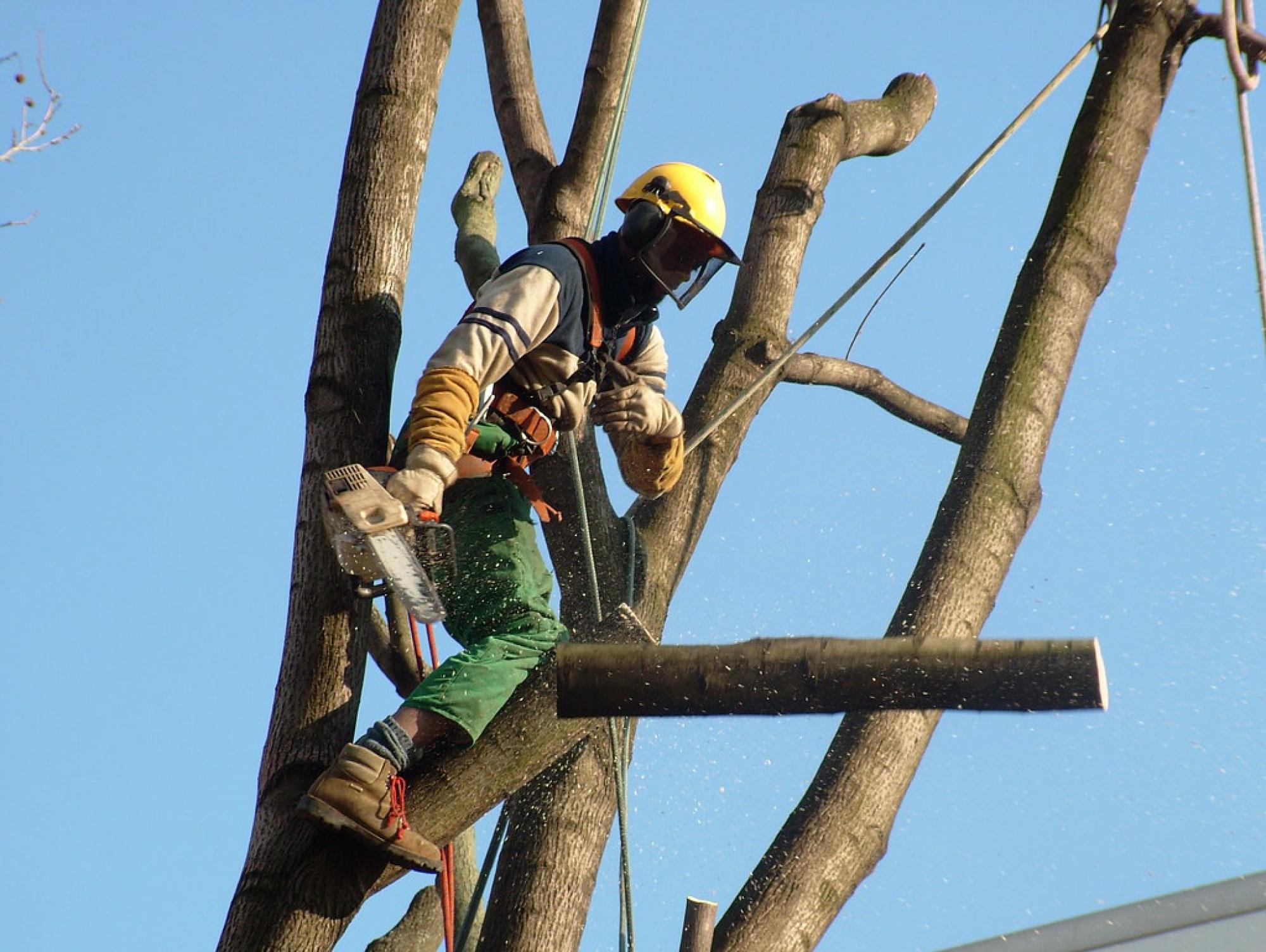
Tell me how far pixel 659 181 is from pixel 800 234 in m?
0.81

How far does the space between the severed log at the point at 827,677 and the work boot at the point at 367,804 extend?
0.33 m

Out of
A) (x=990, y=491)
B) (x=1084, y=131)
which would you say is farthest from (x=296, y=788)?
(x=1084, y=131)

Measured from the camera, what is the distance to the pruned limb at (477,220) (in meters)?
4.75

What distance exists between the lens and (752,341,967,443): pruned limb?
4664 millimetres

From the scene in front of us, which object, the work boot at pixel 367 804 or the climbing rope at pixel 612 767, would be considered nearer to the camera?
the work boot at pixel 367 804

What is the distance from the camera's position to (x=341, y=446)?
285 cm

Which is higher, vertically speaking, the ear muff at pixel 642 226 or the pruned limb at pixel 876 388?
the pruned limb at pixel 876 388

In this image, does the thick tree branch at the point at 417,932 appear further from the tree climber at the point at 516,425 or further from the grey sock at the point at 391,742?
the grey sock at the point at 391,742

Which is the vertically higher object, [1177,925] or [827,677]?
[827,677]

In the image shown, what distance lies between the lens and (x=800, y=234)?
4121mm

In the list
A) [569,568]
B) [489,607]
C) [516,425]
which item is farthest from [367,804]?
[569,568]

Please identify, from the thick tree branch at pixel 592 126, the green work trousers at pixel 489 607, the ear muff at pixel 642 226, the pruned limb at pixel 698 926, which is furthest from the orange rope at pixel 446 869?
the thick tree branch at pixel 592 126

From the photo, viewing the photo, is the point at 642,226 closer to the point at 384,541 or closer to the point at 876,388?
the point at 384,541

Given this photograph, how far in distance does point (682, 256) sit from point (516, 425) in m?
0.58
